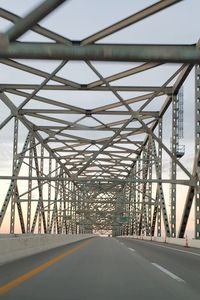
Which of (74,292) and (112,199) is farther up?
Result: (112,199)

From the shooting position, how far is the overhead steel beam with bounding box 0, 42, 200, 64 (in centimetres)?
1172

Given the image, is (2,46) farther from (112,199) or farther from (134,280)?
(112,199)

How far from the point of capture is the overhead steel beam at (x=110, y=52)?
11.7 m

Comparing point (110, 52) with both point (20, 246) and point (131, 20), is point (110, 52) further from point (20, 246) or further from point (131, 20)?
point (20, 246)

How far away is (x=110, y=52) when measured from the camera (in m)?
11.8

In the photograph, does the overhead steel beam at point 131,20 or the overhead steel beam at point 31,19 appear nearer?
the overhead steel beam at point 31,19

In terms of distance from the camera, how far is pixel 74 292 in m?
10.1

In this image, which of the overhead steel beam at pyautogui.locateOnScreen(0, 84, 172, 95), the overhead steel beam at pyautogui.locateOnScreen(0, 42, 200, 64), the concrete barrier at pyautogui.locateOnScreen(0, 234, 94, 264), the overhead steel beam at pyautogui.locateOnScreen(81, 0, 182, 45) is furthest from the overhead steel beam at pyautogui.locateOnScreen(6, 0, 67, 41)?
the overhead steel beam at pyautogui.locateOnScreen(0, 84, 172, 95)

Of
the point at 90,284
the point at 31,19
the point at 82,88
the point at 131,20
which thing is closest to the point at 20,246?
the point at 90,284

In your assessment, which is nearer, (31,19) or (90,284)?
(31,19)

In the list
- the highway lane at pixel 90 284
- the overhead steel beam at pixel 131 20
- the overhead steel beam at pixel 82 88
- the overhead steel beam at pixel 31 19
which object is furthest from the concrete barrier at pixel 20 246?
the overhead steel beam at pixel 82 88

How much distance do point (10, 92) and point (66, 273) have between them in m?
30.6

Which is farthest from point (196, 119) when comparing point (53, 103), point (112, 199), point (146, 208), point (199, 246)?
point (112, 199)

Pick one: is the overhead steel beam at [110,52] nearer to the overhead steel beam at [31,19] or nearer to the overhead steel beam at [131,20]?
the overhead steel beam at [31,19]
